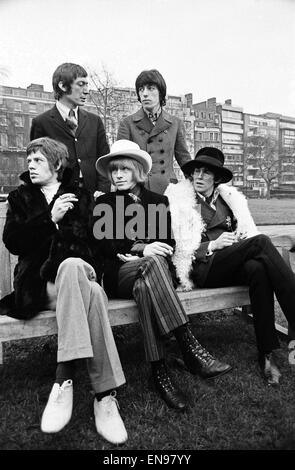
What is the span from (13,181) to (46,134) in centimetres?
3897

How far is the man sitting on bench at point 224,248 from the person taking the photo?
2854 millimetres

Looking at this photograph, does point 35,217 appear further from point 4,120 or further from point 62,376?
point 4,120

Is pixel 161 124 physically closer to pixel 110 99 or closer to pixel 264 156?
pixel 110 99

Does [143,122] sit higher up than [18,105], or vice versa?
[18,105]

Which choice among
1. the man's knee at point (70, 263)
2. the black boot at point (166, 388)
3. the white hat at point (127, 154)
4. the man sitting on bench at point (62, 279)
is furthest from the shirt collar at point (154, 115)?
the black boot at point (166, 388)

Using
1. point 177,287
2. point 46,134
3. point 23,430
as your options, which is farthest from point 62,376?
point 46,134

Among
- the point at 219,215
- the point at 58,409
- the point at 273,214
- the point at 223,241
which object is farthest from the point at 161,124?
the point at 273,214

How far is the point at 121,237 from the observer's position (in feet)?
9.77

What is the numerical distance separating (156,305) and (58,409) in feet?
2.56

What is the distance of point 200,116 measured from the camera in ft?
244

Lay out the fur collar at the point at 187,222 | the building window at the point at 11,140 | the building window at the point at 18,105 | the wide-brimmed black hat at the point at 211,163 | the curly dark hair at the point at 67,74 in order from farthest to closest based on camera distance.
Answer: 1. the building window at the point at 18,105
2. the building window at the point at 11,140
3. the curly dark hair at the point at 67,74
4. the wide-brimmed black hat at the point at 211,163
5. the fur collar at the point at 187,222

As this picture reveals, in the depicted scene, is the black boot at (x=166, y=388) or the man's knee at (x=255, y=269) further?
the man's knee at (x=255, y=269)

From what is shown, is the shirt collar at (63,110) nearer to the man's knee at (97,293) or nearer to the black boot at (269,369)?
the man's knee at (97,293)

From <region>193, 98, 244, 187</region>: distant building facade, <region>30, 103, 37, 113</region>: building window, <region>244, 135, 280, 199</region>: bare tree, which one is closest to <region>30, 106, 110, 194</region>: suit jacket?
<region>244, 135, 280, 199</region>: bare tree
